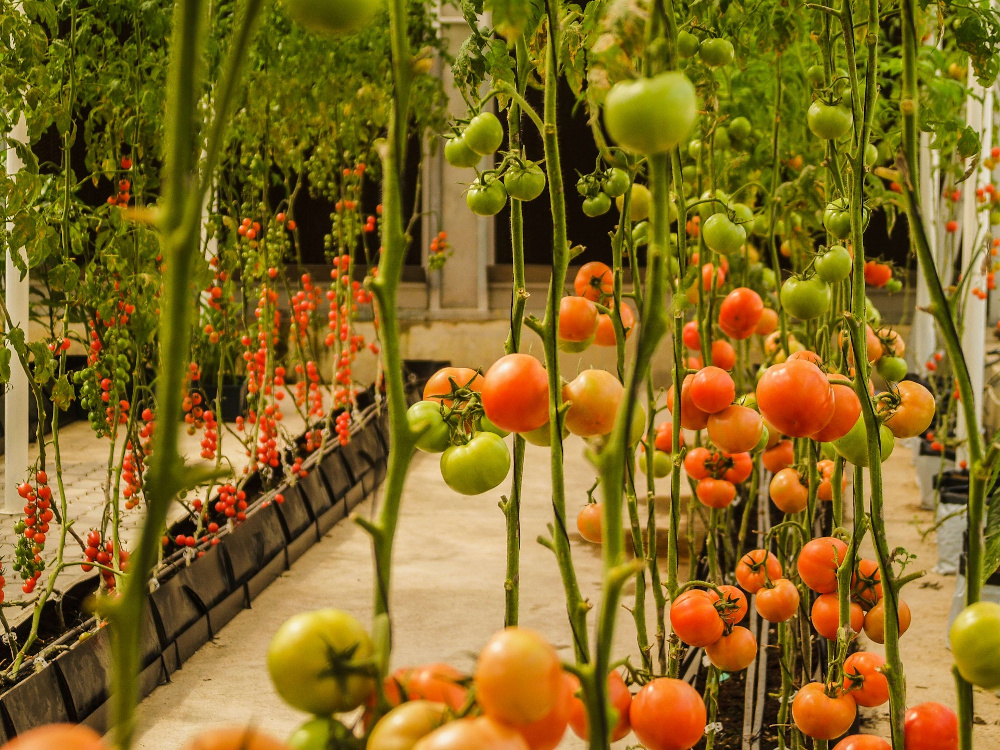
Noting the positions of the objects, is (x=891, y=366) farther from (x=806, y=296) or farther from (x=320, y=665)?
(x=320, y=665)

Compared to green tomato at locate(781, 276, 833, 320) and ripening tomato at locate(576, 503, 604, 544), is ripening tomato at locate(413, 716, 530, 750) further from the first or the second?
green tomato at locate(781, 276, 833, 320)

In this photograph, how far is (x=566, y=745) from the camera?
6.03ft

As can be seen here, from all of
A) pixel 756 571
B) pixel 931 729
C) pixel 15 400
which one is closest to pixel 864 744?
pixel 931 729

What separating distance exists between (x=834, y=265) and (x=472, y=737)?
2.88 feet

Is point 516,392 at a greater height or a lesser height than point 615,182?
lesser

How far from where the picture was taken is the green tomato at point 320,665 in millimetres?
383

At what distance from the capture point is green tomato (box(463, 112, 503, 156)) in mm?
828

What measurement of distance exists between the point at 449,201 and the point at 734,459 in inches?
169

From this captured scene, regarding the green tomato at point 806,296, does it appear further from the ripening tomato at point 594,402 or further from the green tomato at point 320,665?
the green tomato at point 320,665

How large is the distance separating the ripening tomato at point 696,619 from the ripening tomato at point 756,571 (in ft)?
0.68

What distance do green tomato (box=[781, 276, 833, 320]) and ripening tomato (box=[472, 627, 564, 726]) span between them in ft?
2.88

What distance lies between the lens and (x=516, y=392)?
60cm

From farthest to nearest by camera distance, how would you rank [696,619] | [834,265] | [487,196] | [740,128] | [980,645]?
[740,128], [834,265], [696,619], [487,196], [980,645]

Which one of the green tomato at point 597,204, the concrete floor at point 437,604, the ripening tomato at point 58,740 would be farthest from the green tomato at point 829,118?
the concrete floor at point 437,604
